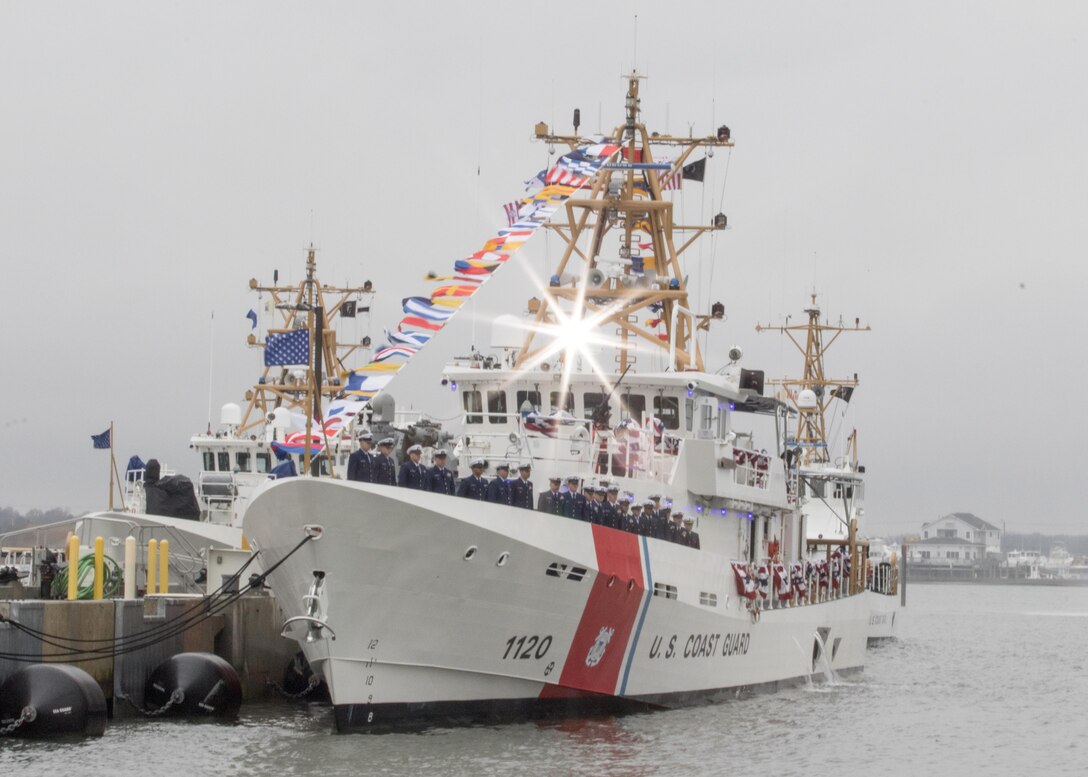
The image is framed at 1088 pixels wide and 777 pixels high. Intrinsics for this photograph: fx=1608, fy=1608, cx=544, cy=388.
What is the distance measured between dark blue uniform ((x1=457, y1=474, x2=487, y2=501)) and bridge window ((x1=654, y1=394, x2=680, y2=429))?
6.24m

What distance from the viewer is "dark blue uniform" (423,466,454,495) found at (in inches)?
818

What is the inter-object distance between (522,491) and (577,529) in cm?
90

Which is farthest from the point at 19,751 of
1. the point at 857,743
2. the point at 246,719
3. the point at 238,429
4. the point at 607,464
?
the point at 238,429

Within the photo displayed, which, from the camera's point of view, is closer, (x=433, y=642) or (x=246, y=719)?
(x=433, y=642)

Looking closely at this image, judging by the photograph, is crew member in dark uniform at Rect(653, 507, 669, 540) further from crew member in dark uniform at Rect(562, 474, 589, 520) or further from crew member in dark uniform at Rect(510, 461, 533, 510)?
crew member in dark uniform at Rect(510, 461, 533, 510)

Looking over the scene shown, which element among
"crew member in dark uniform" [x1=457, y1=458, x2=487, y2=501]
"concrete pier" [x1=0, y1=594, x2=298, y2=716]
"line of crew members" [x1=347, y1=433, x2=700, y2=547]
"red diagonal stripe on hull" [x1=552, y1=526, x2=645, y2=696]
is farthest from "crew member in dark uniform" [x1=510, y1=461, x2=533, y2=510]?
"concrete pier" [x1=0, y1=594, x2=298, y2=716]

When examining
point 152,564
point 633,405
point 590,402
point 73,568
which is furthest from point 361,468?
point 633,405

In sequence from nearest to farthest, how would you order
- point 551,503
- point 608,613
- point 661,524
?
point 608,613 < point 551,503 < point 661,524

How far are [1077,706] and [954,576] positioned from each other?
141 metres

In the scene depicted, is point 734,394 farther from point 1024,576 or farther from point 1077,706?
point 1024,576

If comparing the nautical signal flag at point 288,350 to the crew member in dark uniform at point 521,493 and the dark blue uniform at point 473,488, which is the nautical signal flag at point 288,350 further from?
the dark blue uniform at point 473,488

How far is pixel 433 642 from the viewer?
817 inches

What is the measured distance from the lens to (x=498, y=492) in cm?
2145

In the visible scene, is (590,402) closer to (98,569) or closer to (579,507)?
(579,507)
